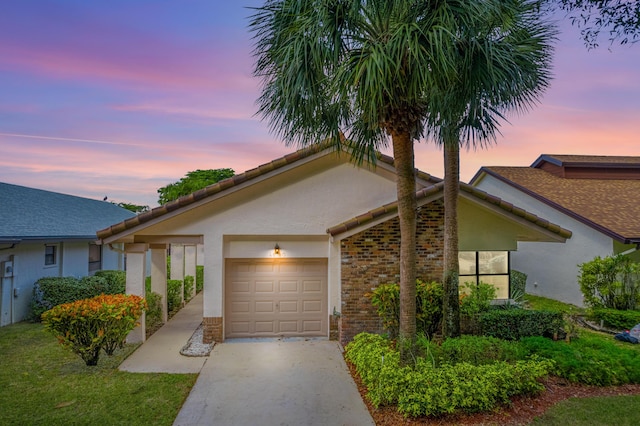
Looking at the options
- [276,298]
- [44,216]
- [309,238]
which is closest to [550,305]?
[309,238]

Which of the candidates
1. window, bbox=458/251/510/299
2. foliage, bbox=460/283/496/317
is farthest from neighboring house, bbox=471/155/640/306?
foliage, bbox=460/283/496/317

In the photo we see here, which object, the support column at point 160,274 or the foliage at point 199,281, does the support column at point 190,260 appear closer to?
the foliage at point 199,281

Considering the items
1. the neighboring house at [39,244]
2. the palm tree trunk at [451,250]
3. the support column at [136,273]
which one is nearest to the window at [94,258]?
the neighboring house at [39,244]

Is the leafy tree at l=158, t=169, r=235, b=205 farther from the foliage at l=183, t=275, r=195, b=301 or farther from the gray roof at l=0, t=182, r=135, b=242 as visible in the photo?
the foliage at l=183, t=275, r=195, b=301

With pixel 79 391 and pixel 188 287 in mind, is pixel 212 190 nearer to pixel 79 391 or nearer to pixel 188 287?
pixel 79 391

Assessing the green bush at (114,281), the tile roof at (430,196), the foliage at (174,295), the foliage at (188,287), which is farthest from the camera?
the foliage at (188,287)

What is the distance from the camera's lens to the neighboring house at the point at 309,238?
29.7 ft

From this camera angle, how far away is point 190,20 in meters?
10.3

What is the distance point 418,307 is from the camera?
8.66 meters

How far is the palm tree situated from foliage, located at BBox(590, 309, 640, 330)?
826cm

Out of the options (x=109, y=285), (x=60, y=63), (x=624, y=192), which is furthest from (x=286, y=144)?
(x=624, y=192)

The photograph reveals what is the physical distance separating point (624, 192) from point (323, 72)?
17674mm

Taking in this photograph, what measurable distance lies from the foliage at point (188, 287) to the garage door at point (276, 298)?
235 inches

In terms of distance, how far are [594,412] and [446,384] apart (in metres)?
2.33
